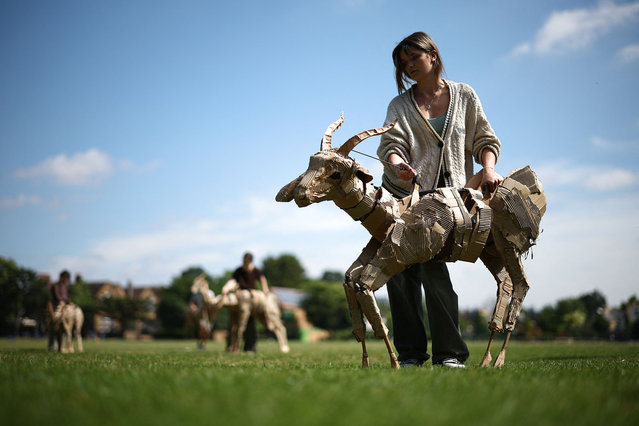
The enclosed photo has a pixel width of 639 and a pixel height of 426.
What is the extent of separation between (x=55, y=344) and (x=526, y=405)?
1636 centimetres

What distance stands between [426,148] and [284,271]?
9878 cm

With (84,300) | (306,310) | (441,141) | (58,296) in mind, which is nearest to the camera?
(441,141)

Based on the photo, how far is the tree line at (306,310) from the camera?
166 ft

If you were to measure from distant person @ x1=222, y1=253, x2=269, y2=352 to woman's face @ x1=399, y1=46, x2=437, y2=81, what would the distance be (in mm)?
10315

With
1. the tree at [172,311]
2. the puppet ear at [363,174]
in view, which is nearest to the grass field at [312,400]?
the puppet ear at [363,174]

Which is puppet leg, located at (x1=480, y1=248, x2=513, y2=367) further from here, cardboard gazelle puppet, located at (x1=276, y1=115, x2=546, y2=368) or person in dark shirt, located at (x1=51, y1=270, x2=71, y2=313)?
person in dark shirt, located at (x1=51, y1=270, x2=71, y2=313)

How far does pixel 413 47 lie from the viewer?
582cm

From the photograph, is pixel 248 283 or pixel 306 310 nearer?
pixel 248 283

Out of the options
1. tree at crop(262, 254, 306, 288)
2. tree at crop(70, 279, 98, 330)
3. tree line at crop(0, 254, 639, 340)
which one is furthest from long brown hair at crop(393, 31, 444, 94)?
tree at crop(262, 254, 306, 288)

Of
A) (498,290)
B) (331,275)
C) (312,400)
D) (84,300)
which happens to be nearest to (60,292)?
(498,290)

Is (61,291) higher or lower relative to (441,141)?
lower

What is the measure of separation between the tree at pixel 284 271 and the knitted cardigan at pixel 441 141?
96.5 meters

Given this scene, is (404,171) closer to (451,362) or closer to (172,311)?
(451,362)

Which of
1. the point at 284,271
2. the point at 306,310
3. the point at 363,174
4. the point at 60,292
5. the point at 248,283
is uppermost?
the point at 284,271
